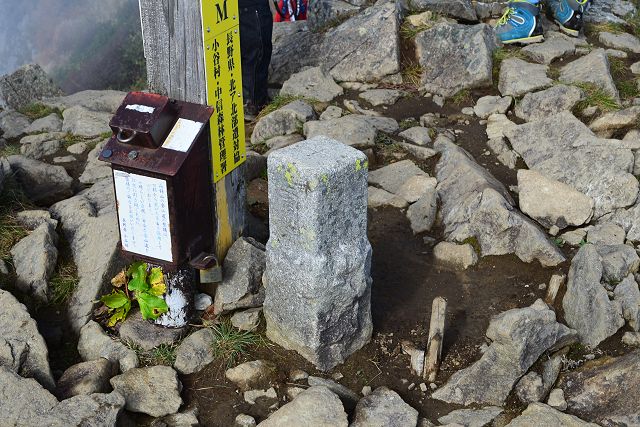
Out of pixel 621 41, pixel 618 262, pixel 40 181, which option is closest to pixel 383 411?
pixel 618 262

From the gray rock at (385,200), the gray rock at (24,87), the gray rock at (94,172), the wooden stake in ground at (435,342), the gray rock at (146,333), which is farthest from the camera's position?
the gray rock at (24,87)

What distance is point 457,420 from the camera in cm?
438

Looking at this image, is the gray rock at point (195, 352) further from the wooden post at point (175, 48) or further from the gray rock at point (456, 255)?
the gray rock at point (456, 255)

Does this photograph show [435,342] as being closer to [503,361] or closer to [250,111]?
[503,361]

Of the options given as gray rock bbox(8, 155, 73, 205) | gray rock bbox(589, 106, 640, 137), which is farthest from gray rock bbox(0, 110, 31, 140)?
gray rock bbox(589, 106, 640, 137)

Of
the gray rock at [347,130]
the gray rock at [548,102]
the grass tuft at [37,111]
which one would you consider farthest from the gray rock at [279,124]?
the grass tuft at [37,111]

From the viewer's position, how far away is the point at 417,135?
732cm

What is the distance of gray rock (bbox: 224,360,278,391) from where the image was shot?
15.3 ft

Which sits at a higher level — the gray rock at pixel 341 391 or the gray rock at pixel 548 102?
the gray rock at pixel 548 102

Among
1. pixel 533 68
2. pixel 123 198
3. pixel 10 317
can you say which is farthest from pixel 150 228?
pixel 533 68

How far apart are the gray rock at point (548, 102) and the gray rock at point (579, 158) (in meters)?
0.45

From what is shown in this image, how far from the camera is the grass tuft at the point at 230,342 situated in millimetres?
4859

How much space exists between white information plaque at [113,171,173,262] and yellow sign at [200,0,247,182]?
0.54m

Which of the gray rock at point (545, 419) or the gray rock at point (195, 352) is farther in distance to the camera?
the gray rock at point (195, 352)
